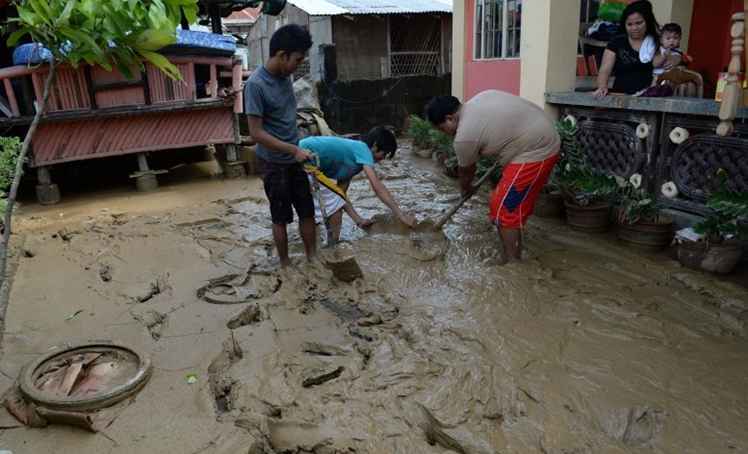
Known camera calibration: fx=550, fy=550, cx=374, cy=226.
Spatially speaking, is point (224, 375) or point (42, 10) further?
point (224, 375)

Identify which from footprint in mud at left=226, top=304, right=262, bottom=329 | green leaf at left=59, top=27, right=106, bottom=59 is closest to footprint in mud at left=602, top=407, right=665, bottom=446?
footprint in mud at left=226, top=304, right=262, bottom=329

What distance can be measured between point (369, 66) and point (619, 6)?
8412 mm

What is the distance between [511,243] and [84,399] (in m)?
3.17

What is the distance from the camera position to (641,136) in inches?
200

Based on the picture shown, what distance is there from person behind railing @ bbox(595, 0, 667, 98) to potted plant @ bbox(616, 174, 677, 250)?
44.0 inches

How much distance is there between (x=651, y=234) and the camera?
15.3ft

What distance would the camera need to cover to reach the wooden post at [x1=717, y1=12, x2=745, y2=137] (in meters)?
3.14

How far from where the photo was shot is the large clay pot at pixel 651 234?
4.66 meters

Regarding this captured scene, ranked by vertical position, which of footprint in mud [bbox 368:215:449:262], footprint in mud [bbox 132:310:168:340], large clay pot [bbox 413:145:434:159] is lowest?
large clay pot [bbox 413:145:434:159]

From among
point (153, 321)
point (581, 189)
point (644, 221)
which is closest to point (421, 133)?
point (581, 189)

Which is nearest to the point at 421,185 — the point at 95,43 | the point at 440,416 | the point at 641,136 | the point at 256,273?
the point at 641,136

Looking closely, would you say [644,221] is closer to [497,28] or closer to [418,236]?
[418,236]

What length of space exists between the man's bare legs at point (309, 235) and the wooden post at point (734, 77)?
114 inches

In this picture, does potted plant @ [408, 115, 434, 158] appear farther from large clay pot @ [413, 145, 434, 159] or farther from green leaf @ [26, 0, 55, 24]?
green leaf @ [26, 0, 55, 24]
